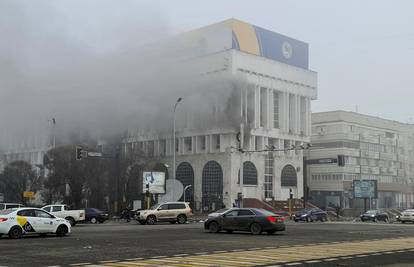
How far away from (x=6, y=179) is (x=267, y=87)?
4972cm

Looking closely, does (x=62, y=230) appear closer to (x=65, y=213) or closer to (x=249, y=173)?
(x=65, y=213)

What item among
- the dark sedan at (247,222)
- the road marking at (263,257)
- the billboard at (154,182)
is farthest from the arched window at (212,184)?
the road marking at (263,257)

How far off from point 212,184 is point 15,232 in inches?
3042

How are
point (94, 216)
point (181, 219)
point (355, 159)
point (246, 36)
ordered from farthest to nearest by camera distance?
point (355, 159)
point (246, 36)
point (94, 216)
point (181, 219)

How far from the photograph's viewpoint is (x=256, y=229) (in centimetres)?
2897

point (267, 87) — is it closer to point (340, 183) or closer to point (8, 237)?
point (340, 183)

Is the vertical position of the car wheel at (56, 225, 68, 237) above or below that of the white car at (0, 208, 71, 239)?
below

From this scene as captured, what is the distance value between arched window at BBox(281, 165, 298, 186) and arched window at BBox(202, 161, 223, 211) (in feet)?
47.0

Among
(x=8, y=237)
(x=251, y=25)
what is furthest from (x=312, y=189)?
(x=8, y=237)

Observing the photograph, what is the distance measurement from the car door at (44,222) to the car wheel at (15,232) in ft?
3.23

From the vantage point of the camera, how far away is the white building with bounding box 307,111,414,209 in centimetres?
12000

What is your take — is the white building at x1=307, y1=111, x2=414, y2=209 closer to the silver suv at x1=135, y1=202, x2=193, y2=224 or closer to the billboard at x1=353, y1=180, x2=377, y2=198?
the billboard at x1=353, y1=180, x2=377, y2=198

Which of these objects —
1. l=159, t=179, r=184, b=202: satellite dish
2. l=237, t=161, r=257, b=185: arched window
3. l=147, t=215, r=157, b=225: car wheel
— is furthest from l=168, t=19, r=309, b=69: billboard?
l=147, t=215, r=157, b=225: car wheel

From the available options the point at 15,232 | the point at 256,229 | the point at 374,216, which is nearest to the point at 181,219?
the point at 256,229
